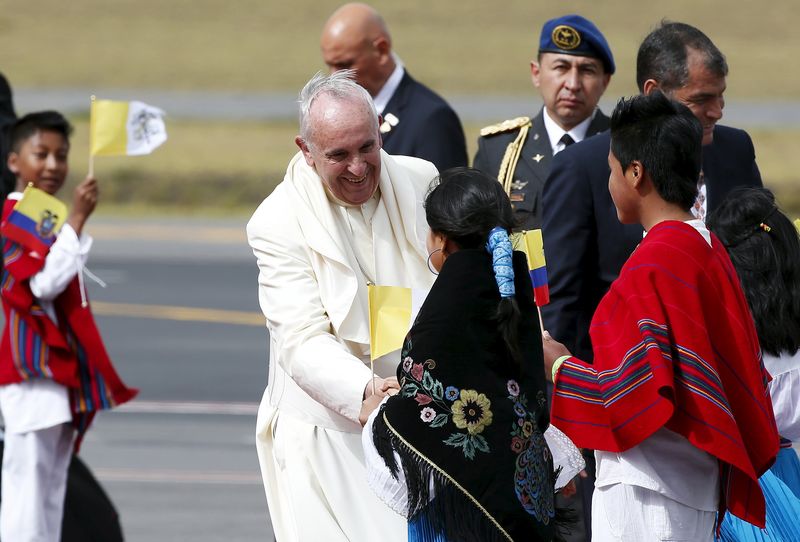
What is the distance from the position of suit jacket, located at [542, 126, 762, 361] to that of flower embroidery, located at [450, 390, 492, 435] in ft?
5.02

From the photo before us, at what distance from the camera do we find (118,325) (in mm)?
15312

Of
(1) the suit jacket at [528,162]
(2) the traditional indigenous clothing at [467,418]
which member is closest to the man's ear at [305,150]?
(2) the traditional indigenous clothing at [467,418]

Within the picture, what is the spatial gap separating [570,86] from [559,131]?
0.19 meters

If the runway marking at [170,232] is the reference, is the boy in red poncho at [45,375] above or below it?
above

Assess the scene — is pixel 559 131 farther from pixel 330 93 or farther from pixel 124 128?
pixel 124 128

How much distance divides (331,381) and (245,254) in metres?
16.2

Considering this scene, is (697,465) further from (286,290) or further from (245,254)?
(245,254)

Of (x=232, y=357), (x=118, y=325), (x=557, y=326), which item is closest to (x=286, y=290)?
(x=557, y=326)

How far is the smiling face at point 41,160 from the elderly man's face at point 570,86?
7.50ft

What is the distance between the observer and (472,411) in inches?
155

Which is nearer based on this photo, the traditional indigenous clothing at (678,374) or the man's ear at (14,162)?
the traditional indigenous clothing at (678,374)

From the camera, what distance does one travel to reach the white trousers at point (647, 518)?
13.3 ft

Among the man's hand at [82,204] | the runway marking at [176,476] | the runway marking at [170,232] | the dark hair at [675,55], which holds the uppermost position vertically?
the dark hair at [675,55]

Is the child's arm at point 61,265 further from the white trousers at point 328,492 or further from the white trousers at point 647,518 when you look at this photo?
the white trousers at point 647,518
